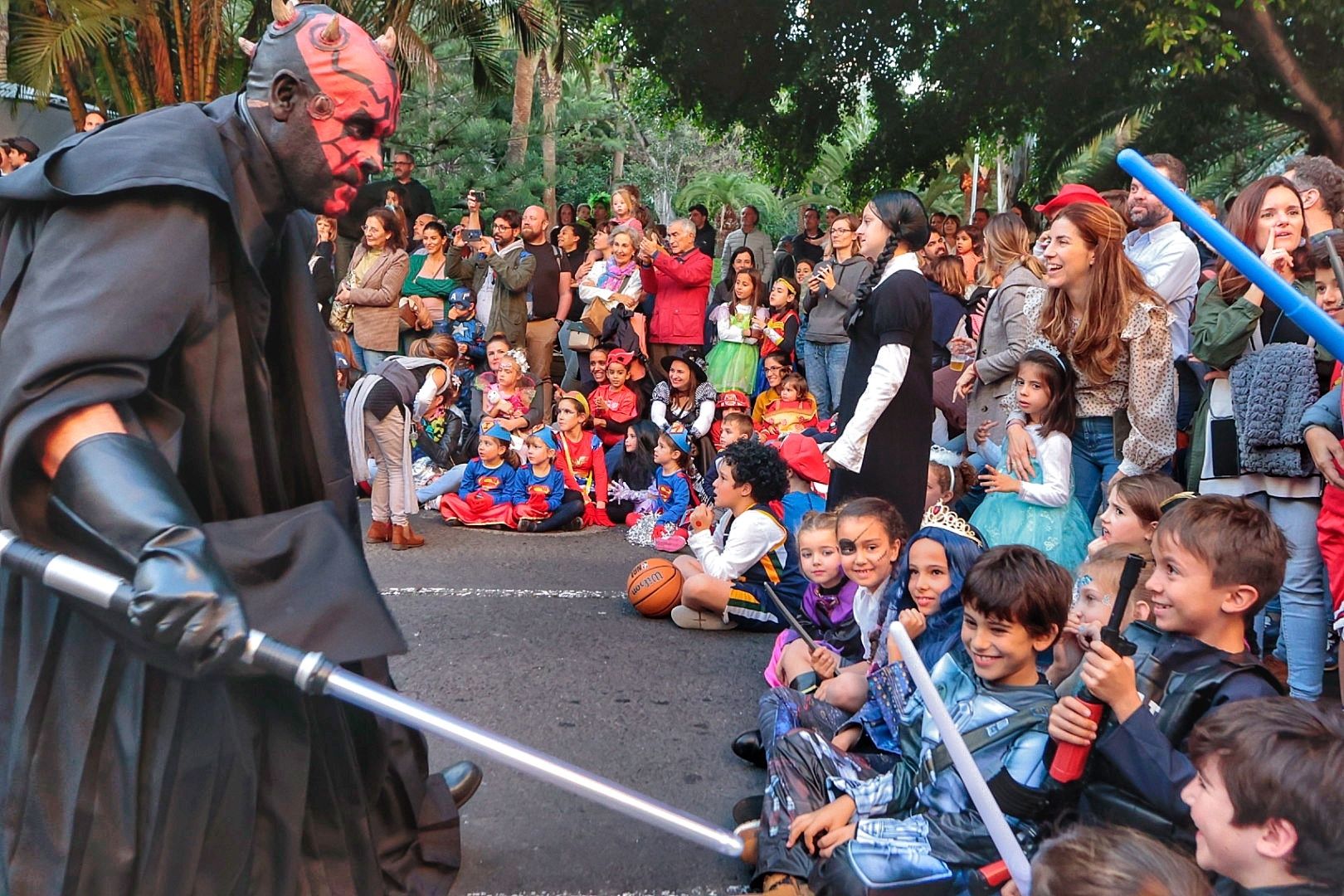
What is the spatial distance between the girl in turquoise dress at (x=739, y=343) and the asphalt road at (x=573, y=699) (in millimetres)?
Result: 2024

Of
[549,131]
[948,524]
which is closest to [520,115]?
[549,131]

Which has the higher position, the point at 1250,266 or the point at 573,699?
the point at 1250,266

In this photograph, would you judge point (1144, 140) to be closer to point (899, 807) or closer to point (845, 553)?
point (845, 553)

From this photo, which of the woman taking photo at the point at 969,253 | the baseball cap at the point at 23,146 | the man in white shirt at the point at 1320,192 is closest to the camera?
the man in white shirt at the point at 1320,192

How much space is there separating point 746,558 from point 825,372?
11.2 ft

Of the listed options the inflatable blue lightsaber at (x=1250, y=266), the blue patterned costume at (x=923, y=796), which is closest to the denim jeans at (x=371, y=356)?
the blue patterned costume at (x=923, y=796)

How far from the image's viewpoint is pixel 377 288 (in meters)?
9.98

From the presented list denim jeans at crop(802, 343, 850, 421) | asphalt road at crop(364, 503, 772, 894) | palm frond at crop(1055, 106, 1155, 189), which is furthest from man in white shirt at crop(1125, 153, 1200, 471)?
palm frond at crop(1055, 106, 1155, 189)

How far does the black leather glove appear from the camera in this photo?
181 centimetres

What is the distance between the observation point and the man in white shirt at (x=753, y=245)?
11.9 m

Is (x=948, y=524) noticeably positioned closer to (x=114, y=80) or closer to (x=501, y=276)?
(x=501, y=276)

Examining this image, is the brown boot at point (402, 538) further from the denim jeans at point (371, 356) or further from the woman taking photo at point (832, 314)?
the woman taking photo at point (832, 314)

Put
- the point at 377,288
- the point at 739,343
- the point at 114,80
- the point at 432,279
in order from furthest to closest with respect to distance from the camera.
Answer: the point at 114,80
the point at 432,279
the point at 377,288
the point at 739,343

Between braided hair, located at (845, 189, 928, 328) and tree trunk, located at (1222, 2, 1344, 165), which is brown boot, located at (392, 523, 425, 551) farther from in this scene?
tree trunk, located at (1222, 2, 1344, 165)
